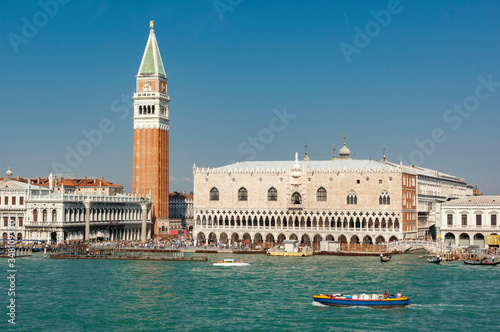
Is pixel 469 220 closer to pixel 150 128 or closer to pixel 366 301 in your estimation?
pixel 366 301

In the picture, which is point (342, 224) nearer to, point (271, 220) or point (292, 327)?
point (271, 220)

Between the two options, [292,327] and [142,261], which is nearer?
[292,327]

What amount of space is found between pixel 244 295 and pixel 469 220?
4236 centimetres

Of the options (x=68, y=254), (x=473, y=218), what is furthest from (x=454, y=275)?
(x=68, y=254)

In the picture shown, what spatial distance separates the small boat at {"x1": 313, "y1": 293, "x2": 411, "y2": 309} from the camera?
4556cm

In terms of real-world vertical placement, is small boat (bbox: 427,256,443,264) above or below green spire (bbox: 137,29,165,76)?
below

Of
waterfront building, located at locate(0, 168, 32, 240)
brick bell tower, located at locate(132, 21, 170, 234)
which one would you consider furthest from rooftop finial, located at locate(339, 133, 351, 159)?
waterfront building, located at locate(0, 168, 32, 240)

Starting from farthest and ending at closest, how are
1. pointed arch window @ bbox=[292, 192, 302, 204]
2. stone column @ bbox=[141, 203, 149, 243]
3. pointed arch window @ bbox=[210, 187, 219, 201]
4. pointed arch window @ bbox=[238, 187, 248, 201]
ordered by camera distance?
1. stone column @ bbox=[141, 203, 149, 243]
2. pointed arch window @ bbox=[210, 187, 219, 201]
3. pointed arch window @ bbox=[238, 187, 248, 201]
4. pointed arch window @ bbox=[292, 192, 302, 204]

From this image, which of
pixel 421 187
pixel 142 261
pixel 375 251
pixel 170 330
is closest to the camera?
pixel 170 330

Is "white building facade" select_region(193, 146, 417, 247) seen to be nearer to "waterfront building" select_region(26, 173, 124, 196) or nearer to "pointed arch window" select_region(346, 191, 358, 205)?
"pointed arch window" select_region(346, 191, 358, 205)

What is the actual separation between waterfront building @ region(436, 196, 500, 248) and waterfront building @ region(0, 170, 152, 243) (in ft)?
127

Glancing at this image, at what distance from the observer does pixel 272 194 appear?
90.1 metres

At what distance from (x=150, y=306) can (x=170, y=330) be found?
669cm

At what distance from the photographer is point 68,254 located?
7862 cm
